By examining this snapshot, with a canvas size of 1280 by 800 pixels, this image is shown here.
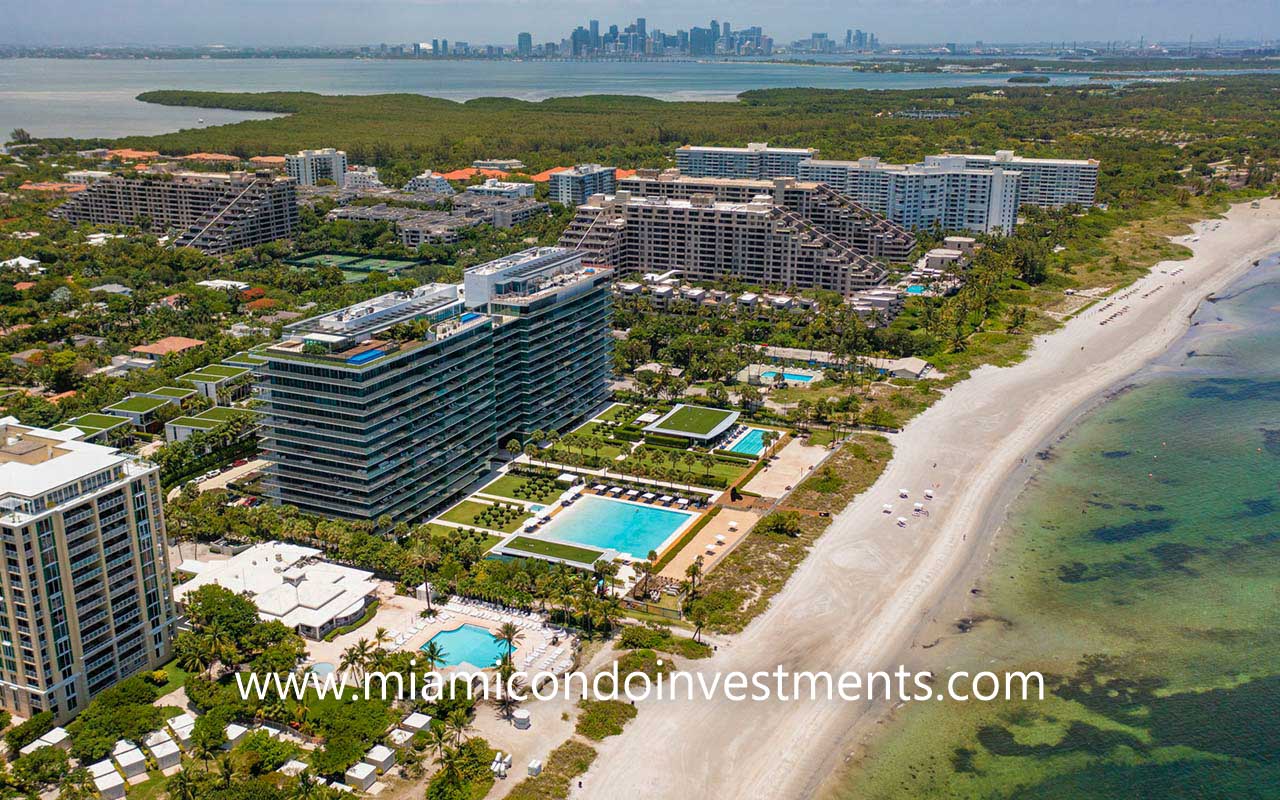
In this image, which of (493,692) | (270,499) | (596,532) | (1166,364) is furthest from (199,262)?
(1166,364)

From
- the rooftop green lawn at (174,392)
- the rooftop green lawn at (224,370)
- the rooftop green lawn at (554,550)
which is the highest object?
the rooftop green lawn at (224,370)

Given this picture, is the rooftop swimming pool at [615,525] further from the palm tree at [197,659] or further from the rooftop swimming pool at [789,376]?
the rooftop swimming pool at [789,376]

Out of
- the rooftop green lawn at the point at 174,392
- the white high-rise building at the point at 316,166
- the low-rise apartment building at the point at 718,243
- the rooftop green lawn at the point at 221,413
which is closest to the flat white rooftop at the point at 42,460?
the rooftop green lawn at the point at 221,413

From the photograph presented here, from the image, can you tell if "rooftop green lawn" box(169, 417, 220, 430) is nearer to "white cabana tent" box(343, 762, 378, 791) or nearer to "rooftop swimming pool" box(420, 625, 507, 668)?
"rooftop swimming pool" box(420, 625, 507, 668)

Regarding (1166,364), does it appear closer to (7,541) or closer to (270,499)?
(270,499)

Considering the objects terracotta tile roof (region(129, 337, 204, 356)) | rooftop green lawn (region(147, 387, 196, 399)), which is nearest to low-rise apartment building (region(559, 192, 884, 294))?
terracotta tile roof (region(129, 337, 204, 356))
